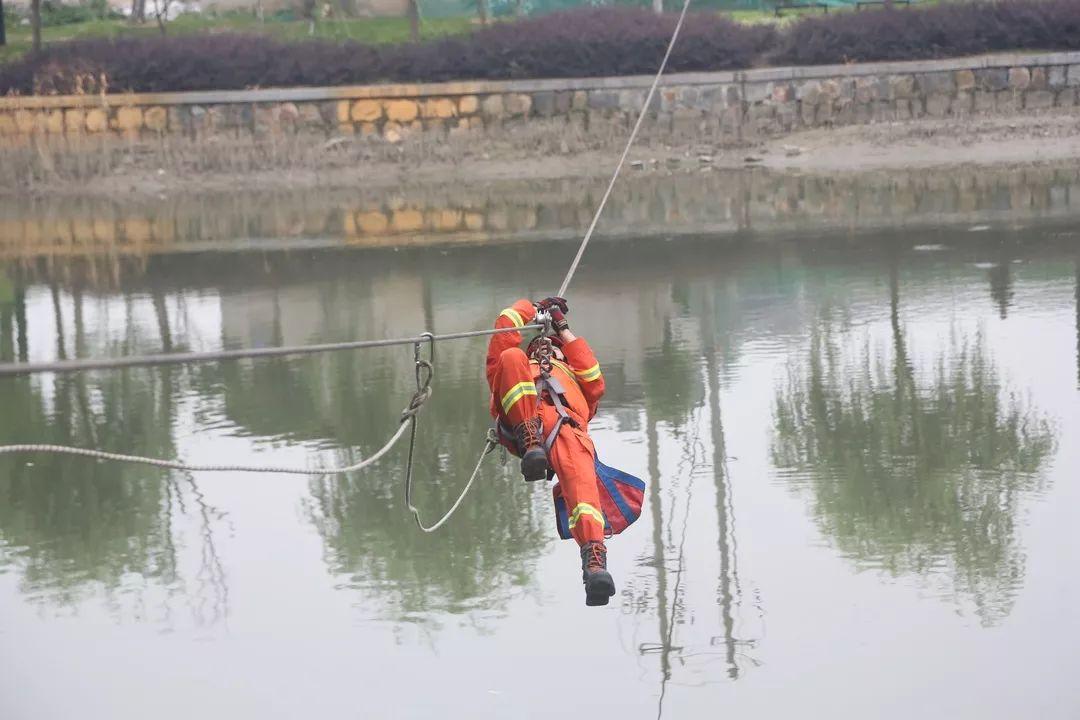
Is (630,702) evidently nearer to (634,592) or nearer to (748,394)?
(634,592)

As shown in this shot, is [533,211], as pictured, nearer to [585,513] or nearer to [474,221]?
[474,221]

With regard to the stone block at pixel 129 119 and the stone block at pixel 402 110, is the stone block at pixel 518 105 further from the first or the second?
the stone block at pixel 129 119

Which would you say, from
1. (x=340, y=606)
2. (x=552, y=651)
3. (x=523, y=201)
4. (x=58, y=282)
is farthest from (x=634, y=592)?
(x=523, y=201)

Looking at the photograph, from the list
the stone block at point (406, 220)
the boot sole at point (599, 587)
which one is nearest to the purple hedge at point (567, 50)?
the stone block at point (406, 220)

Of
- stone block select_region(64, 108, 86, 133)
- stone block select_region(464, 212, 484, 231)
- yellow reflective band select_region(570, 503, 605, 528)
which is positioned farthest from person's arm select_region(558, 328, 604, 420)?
stone block select_region(64, 108, 86, 133)

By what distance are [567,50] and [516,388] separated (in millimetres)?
21170

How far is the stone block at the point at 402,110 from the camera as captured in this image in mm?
27484

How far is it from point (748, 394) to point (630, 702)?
5.20m

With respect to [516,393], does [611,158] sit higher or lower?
higher

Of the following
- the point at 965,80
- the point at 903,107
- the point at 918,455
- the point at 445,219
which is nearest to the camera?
the point at 918,455

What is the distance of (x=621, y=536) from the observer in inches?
371

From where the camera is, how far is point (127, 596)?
893 centimetres

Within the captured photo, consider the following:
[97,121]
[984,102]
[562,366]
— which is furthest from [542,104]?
[562,366]

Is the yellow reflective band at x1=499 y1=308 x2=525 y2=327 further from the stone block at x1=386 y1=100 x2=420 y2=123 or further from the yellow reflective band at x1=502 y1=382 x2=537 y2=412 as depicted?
the stone block at x1=386 y1=100 x2=420 y2=123
